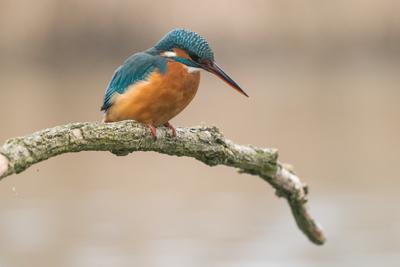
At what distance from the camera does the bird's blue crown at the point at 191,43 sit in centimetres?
387

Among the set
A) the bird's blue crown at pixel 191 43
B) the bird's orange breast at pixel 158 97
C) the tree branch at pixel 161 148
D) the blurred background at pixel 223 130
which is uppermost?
the blurred background at pixel 223 130

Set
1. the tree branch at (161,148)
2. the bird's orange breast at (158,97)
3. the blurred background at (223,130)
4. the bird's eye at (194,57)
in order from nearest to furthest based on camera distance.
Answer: the tree branch at (161,148)
the bird's orange breast at (158,97)
the bird's eye at (194,57)
the blurred background at (223,130)

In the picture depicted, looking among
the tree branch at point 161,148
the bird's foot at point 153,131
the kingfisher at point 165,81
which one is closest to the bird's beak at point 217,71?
the kingfisher at point 165,81

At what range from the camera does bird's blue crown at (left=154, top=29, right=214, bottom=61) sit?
12.7 ft

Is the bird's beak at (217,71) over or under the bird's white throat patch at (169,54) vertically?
under

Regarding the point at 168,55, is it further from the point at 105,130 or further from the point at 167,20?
the point at 167,20

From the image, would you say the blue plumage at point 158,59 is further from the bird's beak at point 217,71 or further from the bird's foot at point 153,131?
the bird's foot at point 153,131

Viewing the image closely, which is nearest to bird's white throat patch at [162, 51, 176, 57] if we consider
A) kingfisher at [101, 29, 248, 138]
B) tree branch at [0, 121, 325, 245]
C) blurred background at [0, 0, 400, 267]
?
kingfisher at [101, 29, 248, 138]

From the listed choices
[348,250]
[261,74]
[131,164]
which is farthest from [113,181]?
[261,74]

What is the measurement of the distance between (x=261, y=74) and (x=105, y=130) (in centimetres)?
2067

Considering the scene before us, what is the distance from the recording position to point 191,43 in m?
3.88

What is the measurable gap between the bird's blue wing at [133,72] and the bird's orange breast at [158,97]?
3 cm

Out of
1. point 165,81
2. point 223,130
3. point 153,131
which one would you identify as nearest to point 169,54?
point 165,81

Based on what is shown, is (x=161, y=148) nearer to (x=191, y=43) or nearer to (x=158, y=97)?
(x=158, y=97)
